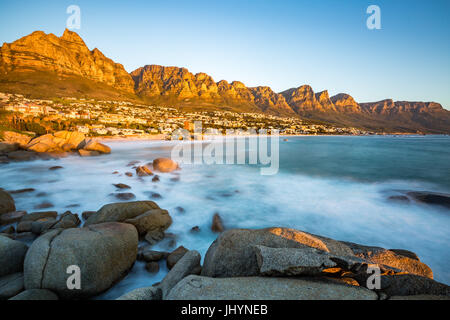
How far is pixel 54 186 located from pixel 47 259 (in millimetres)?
10553

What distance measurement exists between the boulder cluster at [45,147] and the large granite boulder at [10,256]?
1883 cm

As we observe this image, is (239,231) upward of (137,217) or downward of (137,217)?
upward

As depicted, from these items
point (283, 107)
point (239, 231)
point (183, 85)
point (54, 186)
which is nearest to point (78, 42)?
point (183, 85)

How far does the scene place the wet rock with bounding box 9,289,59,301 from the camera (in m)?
3.42

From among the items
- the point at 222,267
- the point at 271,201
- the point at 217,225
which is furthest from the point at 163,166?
the point at 222,267

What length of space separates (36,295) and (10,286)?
0.78m

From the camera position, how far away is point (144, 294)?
10.4 ft

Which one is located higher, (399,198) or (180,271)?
(180,271)

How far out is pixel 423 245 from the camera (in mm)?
6723

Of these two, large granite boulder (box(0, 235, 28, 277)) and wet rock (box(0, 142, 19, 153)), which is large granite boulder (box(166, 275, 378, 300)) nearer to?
large granite boulder (box(0, 235, 28, 277))

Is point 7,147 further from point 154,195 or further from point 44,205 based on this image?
point 154,195

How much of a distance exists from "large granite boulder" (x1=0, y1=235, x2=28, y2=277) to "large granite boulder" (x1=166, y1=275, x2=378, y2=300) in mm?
4346

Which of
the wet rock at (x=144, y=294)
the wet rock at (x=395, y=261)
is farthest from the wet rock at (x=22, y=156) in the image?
the wet rock at (x=395, y=261)

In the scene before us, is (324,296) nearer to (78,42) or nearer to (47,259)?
(47,259)
